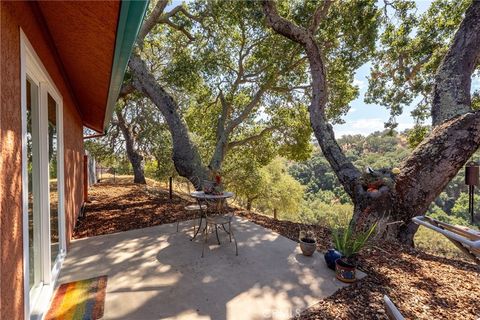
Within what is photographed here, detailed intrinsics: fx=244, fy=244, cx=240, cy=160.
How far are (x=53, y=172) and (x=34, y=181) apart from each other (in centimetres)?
92

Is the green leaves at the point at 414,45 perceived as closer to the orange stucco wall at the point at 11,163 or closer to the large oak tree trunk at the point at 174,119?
the large oak tree trunk at the point at 174,119

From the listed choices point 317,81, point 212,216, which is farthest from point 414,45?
point 212,216

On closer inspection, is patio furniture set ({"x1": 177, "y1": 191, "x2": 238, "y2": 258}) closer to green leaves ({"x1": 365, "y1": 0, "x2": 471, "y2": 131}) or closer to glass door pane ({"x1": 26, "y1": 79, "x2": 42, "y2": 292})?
glass door pane ({"x1": 26, "y1": 79, "x2": 42, "y2": 292})

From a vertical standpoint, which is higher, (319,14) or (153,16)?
(153,16)

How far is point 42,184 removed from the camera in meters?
2.57

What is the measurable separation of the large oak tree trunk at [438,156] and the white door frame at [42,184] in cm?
437

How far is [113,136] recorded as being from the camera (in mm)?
13117

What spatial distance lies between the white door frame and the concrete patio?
1.35 ft

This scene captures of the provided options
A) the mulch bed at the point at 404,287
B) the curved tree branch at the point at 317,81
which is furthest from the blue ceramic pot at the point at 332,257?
the curved tree branch at the point at 317,81

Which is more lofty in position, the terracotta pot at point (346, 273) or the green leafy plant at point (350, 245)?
the green leafy plant at point (350, 245)

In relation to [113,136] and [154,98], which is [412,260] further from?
[113,136]

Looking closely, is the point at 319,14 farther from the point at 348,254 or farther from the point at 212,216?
the point at 348,254

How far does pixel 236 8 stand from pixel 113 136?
992 centimetres

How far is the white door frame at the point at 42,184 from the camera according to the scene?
5.59 ft
